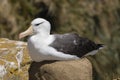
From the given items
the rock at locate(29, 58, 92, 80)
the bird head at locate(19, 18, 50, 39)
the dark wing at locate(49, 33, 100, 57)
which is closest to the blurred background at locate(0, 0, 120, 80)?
the dark wing at locate(49, 33, 100, 57)

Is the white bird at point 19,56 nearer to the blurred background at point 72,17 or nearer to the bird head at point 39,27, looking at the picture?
the bird head at point 39,27

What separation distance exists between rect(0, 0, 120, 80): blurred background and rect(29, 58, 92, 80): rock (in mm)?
3119

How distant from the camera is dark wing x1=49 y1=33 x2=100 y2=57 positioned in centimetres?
616

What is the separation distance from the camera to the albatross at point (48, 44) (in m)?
6.07

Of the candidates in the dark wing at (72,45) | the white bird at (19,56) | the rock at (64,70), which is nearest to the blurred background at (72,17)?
the white bird at (19,56)

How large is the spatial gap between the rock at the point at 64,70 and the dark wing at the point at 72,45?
0.33ft

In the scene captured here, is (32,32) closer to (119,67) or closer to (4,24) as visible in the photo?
(119,67)

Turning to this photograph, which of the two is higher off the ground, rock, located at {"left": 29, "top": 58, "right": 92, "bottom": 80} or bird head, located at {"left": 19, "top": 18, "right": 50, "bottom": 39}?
bird head, located at {"left": 19, "top": 18, "right": 50, "bottom": 39}

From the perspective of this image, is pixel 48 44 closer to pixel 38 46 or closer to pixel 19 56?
pixel 38 46

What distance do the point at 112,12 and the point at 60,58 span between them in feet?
14.2

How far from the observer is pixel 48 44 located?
6090 millimetres

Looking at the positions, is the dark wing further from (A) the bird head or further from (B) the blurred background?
(B) the blurred background

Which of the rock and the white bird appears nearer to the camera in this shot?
the rock

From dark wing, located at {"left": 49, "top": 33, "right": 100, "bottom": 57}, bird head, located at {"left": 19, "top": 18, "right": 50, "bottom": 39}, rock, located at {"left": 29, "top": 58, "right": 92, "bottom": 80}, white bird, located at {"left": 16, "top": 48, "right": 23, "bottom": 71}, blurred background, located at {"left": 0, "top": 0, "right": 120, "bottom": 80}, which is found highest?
bird head, located at {"left": 19, "top": 18, "right": 50, "bottom": 39}
